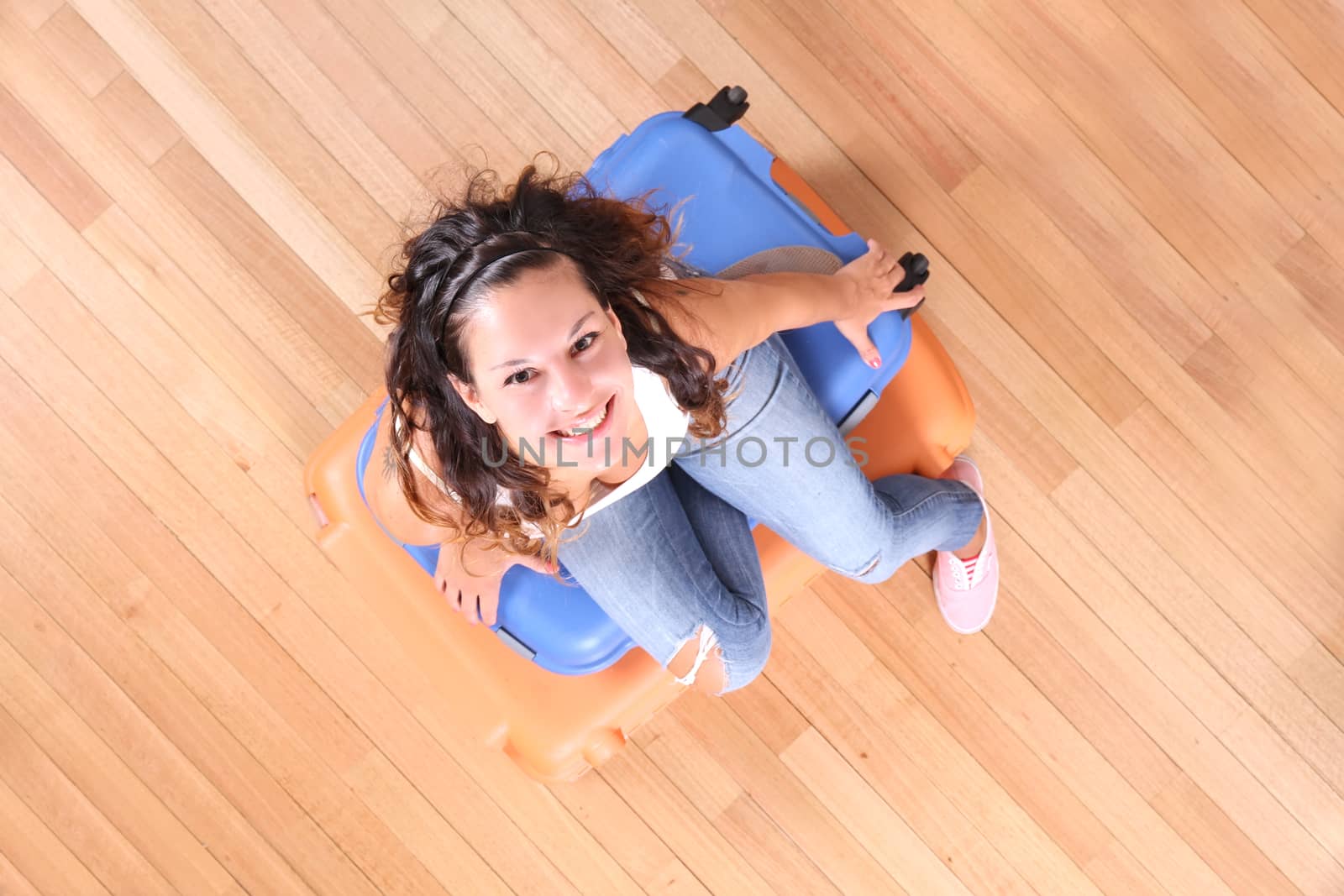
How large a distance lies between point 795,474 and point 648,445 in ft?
0.65

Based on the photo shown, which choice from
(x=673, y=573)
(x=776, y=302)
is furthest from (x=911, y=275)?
(x=673, y=573)

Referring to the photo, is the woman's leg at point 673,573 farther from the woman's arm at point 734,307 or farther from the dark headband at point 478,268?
the dark headband at point 478,268

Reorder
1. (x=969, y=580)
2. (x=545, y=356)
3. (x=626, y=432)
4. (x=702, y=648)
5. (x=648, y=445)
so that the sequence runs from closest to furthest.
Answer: (x=545, y=356) < (x=626, y=432) < (x=648, y=445) < (x=702, y=648) < (x=969, y=580)

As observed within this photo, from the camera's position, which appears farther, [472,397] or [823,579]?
[823,579]

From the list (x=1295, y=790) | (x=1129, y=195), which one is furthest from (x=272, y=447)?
(x=1295, y=790)

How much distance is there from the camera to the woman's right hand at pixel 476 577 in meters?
1.23

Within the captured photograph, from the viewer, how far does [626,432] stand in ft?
3.31

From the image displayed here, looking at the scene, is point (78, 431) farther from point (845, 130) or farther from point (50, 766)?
point (845, 130)

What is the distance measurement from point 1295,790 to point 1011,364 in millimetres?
807

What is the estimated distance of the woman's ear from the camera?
0.89m

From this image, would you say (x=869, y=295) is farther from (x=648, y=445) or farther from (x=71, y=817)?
(x=71, y=817)

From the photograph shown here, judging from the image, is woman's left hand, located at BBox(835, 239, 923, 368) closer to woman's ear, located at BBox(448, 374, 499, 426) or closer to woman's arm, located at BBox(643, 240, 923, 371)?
woman's arm, located at BBox(643, 240, 923, 371)

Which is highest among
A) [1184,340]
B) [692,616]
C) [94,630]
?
[94,630]

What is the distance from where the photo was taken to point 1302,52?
156 cm
